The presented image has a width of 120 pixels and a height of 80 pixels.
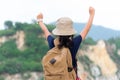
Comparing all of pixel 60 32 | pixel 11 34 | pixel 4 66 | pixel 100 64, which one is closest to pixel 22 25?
pixel 11 34

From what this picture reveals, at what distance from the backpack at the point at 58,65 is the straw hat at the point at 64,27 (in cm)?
10

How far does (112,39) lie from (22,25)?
506 cm

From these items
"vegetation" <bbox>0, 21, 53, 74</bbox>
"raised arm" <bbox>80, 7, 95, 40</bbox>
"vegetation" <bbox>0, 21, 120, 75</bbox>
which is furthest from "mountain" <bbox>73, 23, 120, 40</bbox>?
"raised arm" <bbox>80, 7, 95, 40</bbox>

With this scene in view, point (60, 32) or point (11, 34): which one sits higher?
point (60, 32)

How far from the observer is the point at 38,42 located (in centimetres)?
2378

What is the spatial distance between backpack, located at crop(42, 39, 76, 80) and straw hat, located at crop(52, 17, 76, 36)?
0.32 ft

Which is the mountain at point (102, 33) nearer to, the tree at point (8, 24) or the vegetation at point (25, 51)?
the vegetation at point (25, 51)

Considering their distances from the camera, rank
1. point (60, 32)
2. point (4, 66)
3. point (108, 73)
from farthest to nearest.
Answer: point (108, 73)
point (4, 66)
point (60, 32)

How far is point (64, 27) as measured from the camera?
3438mm

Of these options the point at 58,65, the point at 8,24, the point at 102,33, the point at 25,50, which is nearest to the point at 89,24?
the point at 58,65

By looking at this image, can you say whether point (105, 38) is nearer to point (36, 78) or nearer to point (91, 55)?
point (91, 55)

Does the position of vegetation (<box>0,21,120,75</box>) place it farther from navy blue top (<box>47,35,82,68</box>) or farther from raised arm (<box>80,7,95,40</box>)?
navy blue top (<box>47,35,82,68</box>)

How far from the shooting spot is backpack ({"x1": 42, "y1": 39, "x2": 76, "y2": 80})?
3.33 meters

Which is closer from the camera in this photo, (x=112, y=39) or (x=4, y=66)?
(x=4, y=66)
